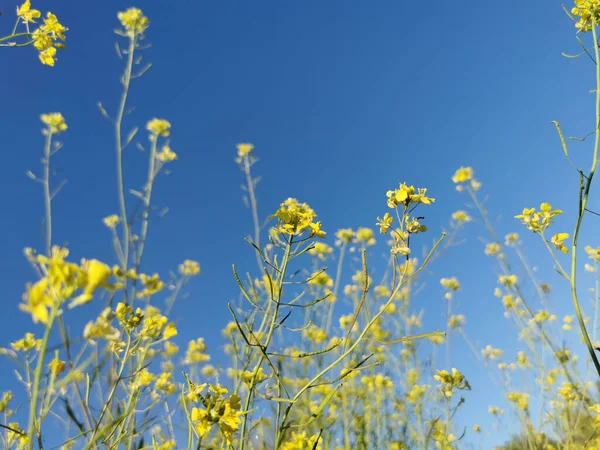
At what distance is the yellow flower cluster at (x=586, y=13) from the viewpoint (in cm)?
186

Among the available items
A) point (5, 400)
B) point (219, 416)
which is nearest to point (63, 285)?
point (219, 416)

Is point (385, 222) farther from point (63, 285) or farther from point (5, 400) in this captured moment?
point (5, 400)

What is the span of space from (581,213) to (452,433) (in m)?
3.38

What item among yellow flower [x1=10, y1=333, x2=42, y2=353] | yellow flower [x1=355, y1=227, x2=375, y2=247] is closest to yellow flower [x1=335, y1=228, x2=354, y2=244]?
yellow flower [x1=355, y1=227, x2=375, y2=247]

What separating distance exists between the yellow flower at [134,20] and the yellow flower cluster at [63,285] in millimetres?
4118

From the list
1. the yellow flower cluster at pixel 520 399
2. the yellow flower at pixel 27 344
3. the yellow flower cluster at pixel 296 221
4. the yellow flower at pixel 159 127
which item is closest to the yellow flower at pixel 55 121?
the yellow flower at pixel 159 127

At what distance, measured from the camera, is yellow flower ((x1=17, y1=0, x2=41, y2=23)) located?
7.23ft

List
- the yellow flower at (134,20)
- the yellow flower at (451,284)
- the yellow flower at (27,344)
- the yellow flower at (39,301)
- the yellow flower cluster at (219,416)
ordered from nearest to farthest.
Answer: the yellow flower at (39,301) < the yellow flower cluster at (219,416) < the yellow flower at (27,344) < the yellow flower at (134,20) < the yellow flower at (451,284)

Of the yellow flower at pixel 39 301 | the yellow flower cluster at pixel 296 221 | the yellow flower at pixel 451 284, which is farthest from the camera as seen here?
the yellow flower at pixel 451 284

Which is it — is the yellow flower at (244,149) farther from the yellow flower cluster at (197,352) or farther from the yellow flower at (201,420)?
the yellow flower at (201,420)

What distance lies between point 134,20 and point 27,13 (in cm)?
209

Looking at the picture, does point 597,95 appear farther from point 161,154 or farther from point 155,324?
point 161,154

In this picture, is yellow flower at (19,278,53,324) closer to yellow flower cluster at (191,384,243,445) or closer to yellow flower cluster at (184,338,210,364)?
yellow flower cluster at (191,384,243,445)

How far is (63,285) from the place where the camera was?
68 cm
